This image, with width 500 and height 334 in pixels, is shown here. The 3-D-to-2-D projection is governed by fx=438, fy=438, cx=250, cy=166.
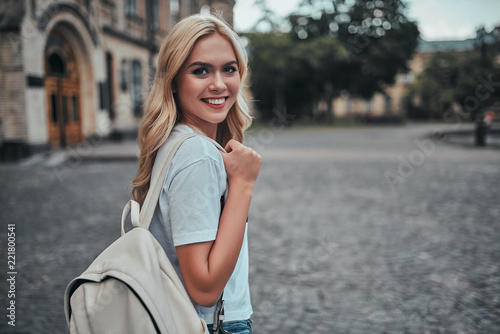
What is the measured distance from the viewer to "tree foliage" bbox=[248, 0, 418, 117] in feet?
121

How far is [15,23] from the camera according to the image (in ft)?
A: 41.8

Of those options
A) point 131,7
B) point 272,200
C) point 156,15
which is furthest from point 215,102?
point 156,15

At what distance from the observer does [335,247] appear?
518cm

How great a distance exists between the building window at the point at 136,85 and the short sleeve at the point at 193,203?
70.8 feet

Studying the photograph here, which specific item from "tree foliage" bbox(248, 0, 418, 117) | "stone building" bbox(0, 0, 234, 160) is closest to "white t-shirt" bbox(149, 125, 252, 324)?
"stone building" bbox(0, 0, 234, 160)

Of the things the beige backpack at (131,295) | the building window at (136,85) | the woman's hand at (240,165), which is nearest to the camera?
the beige backpack at (131,295)

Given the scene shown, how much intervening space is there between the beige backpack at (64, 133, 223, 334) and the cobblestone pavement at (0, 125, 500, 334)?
3.26 ft

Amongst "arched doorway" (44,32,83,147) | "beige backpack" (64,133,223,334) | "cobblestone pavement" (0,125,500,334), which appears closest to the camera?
"beige backpack" (64,133,223,334)

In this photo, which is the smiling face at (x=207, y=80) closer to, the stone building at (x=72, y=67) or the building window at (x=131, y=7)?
the stone building at (x=72, y=67)

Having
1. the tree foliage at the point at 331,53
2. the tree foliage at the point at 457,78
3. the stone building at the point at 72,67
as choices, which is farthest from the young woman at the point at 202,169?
the tree foliage at the point at 331,53

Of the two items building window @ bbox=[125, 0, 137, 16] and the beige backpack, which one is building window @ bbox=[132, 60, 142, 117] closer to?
building window @ bbox=[125, 0, 137, 16]

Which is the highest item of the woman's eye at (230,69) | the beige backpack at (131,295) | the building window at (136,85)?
the building window at (136,85)

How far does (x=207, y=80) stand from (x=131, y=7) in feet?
73.0

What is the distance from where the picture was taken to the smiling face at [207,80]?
134 cm
